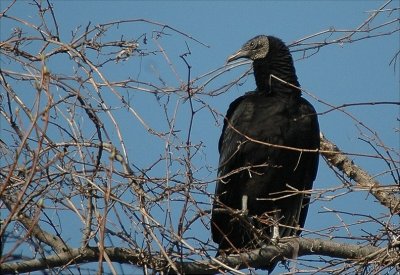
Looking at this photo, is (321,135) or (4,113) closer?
(4,113)

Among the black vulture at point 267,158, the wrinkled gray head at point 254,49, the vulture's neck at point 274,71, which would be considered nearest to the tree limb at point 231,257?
the black vulture at point 267,158

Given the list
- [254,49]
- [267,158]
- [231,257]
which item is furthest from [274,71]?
[231,257]

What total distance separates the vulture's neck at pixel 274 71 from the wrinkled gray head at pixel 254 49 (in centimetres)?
7

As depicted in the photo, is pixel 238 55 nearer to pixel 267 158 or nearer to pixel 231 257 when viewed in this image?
pixel 267 158

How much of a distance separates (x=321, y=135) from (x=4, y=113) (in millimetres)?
2903

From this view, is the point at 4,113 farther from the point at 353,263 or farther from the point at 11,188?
the point at 353,263

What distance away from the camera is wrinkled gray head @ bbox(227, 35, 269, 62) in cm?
587

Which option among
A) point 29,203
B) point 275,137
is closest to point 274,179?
point 275,137

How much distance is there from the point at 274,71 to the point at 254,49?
352 millimetres

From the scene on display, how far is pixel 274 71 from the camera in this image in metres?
5.68

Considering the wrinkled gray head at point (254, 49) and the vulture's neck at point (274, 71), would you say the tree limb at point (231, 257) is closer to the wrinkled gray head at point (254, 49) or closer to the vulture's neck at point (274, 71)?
the vulture's neck at point (274, 71)

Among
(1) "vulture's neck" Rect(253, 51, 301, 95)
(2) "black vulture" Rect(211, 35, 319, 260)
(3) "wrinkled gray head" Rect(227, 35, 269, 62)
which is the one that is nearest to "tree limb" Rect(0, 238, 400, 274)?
(2) "black vulture" Rect(211, 35, 319, 260)

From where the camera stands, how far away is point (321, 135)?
592 cm

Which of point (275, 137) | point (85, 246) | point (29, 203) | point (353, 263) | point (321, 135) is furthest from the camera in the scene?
point (321, 135)
